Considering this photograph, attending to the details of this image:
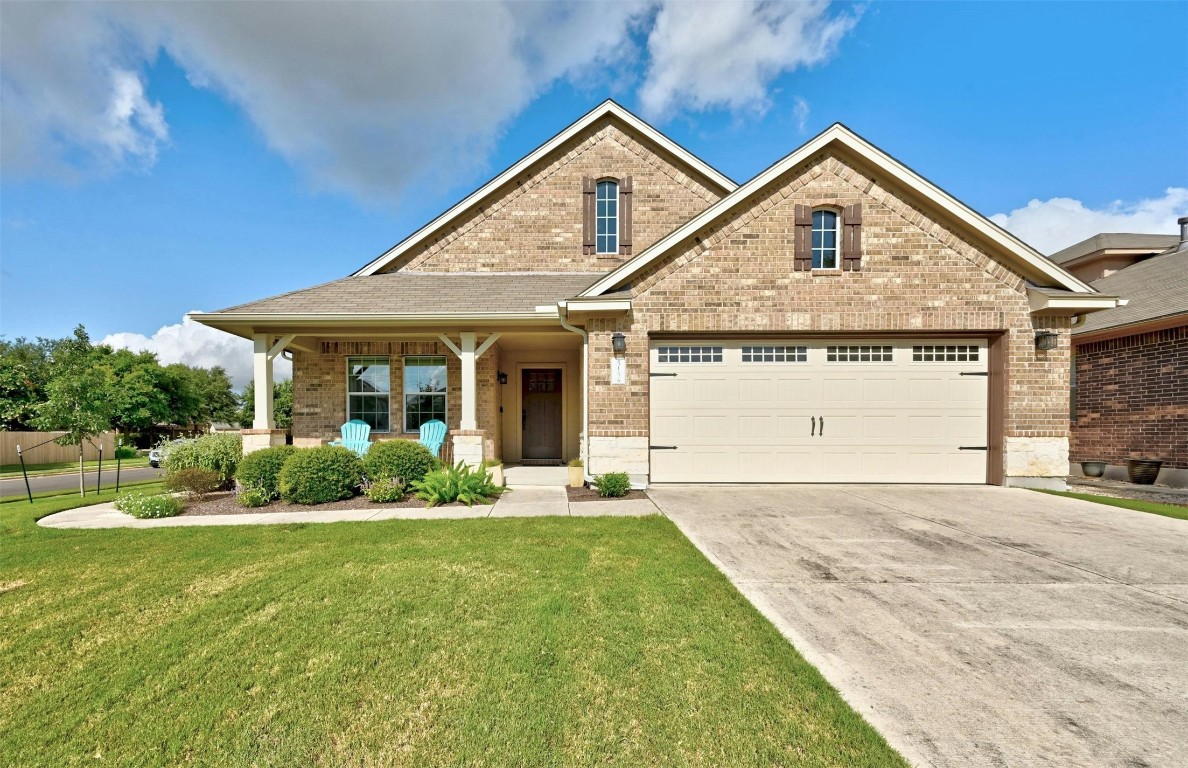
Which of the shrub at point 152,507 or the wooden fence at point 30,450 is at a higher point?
the shrub at point 152,507

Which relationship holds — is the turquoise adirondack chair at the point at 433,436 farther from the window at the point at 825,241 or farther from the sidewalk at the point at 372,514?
the window at the point at 825,241

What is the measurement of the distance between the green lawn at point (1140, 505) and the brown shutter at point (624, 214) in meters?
9.18

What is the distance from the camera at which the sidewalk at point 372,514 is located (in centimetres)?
595

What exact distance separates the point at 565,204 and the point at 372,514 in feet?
27.2

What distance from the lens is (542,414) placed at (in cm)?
1167

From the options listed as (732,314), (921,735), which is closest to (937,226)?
(732,314)

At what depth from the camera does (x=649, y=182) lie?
11.3 metres

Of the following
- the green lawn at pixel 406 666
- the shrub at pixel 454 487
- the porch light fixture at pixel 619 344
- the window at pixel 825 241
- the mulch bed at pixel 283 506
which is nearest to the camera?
the green lawn at pixel 406 666

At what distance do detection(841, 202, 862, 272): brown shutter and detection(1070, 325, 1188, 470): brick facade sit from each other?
264 inches

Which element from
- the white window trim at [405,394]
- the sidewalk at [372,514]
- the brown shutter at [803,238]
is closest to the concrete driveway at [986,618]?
the sidewalk at [372,514]

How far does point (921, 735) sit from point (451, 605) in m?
2.81

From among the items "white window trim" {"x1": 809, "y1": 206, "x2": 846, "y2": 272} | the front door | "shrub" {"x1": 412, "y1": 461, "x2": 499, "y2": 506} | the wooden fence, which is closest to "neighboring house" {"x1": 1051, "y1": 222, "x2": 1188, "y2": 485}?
"white window trim" {"x1": 809, "y1": 206, "x2": 846, "y2": 272}

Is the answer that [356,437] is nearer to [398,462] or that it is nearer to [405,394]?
[405,394]

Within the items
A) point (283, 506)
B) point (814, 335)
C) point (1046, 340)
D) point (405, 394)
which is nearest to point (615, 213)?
point (814, 335)
